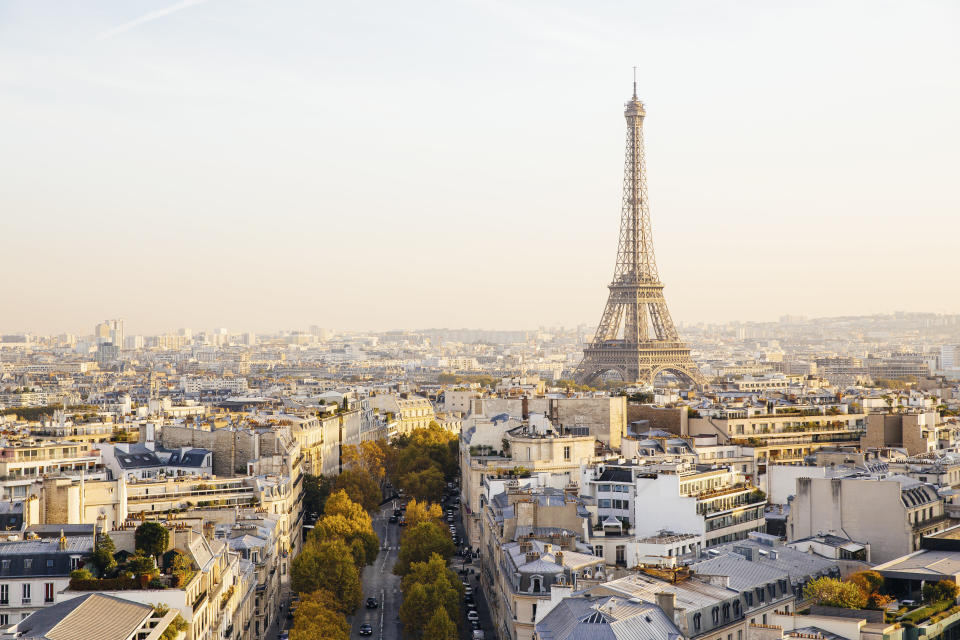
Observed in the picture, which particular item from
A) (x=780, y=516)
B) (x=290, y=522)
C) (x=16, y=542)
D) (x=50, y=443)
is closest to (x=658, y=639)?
(x=16, y=542)

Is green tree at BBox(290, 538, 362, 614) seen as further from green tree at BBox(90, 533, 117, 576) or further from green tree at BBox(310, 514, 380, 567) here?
green tree at BBox(90, 533, 117, 576)

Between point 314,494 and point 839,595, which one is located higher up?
point 839,595

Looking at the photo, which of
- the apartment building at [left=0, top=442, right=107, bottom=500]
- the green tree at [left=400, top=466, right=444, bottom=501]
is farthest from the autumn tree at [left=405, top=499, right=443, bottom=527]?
the apartment building at [left=0, top=442, right=107, bottom=500]

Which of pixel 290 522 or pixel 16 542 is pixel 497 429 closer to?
pixel 290 522

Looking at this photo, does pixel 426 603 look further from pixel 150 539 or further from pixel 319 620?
pixel 150 539

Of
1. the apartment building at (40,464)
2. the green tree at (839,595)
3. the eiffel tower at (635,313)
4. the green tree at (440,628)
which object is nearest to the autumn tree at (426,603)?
the green tree at (440,628)

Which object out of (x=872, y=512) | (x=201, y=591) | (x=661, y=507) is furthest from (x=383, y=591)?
(x=872, y=512)

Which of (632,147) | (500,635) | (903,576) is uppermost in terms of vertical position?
(632,147)
